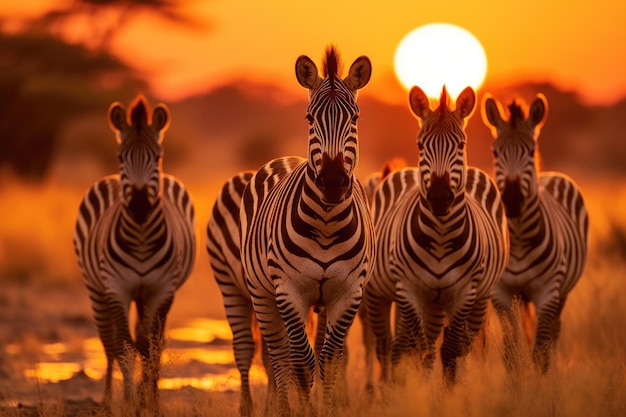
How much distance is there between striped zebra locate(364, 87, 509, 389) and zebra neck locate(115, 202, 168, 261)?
1895mm

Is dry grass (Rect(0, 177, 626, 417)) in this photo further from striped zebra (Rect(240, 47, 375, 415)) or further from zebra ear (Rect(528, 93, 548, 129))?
zebra ear (Rect(528, 93, 548, 129))

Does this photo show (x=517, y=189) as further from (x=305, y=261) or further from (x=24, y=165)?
(x=24, y=165)

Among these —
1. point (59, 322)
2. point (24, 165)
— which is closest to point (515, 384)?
point (59, 322)

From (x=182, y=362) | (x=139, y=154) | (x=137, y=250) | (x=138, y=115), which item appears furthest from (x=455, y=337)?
(x=182, y=362)

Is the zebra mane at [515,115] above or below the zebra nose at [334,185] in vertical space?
above

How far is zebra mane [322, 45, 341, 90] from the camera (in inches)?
273

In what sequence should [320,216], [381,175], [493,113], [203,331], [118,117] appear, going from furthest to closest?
[203,331]
[381,175]
[493,113]
[118,117]
[320,216]

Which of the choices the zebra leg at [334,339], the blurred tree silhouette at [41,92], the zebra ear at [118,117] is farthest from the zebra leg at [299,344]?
the blurred tree silhouette at [41,92]

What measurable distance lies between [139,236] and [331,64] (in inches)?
104

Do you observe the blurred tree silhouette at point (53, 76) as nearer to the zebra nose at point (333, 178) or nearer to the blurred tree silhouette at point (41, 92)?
the blurred tree silhouette at point (41, 92)

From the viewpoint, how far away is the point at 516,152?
355 inches

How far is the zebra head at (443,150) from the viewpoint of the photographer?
7.61 m

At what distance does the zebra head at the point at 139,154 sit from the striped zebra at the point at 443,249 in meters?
1.94

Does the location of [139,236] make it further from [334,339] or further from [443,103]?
[443,103]
